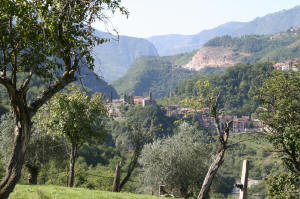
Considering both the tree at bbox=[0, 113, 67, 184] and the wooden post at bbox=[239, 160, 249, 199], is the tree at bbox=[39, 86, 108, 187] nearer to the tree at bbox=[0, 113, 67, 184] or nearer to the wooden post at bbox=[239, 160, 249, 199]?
the tree at bbox=[0, 113, 67, 184]

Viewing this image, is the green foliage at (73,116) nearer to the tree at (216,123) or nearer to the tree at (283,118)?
the tree at (216,123)

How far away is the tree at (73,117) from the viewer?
1789cm

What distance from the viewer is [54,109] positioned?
59.7 feet

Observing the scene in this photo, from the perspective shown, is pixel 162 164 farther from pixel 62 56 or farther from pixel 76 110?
pixel 62 56

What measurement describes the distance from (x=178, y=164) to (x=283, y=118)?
11203 millimetres

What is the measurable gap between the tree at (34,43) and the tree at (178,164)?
19.0 metres

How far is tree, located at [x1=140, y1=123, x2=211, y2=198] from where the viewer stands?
79.3ft

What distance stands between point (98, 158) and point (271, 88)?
244ft

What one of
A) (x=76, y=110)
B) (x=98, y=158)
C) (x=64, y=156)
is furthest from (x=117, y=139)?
(x=76, y=110)

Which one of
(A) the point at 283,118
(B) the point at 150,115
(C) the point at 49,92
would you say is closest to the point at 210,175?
(A) the point at 283,118

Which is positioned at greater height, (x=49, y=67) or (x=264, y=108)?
(x=49, y=67)

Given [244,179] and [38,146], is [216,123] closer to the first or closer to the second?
[244,179]

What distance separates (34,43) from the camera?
6828 mm

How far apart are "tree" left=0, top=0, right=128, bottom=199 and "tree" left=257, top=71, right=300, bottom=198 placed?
1075cm
